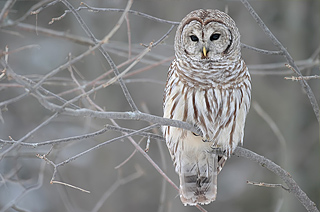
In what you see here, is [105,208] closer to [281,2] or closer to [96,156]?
[96,156]

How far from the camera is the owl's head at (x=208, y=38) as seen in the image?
4.13 m

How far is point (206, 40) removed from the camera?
163 inches

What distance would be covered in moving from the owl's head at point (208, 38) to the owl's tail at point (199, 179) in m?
1.01

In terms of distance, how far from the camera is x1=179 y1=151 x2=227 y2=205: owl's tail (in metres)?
4.56

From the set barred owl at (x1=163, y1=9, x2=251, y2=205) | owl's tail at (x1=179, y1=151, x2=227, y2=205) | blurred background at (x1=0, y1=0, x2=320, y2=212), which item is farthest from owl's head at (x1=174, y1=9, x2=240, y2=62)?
blurred background at (x1=0, y1=0, x2=320, y2=212)

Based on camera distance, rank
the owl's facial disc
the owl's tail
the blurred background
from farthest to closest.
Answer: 1. the blurred background
2. the owl's tail
3. the owl's facial disc

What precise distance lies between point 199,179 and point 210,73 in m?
1.16

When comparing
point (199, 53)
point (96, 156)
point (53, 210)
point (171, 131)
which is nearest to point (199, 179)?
point (171, 131)

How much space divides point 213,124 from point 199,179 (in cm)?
80

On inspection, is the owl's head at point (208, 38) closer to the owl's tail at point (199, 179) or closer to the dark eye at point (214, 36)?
the dark eye at point (214, 36)

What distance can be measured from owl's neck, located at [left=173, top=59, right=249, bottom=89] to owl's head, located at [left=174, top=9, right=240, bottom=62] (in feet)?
0.22

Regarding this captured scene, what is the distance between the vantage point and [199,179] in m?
4.64

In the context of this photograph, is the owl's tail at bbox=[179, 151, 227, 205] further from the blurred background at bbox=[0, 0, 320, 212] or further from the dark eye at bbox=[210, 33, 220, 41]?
the blurred background at bbox=[0, 0, 320, 212]

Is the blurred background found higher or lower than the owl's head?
lower
